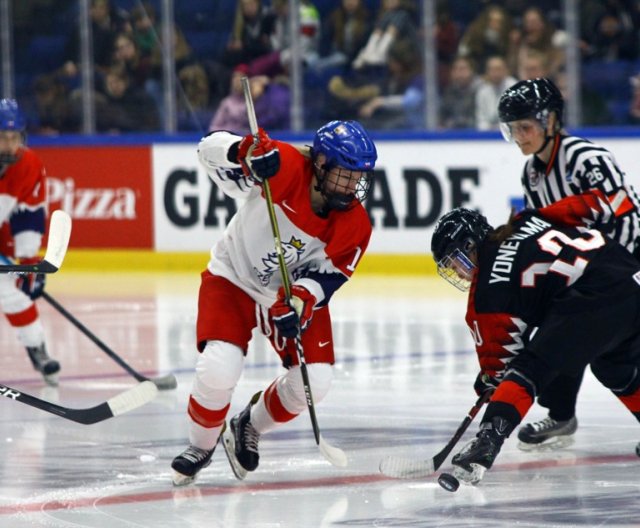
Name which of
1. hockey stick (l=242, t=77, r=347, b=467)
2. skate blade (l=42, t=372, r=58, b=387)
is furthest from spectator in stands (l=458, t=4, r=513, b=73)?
hockey stick (l=242, t=77, r=347, b=467)

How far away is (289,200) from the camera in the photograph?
169 inches

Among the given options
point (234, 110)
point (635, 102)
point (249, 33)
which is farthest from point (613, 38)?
point (234, 110)

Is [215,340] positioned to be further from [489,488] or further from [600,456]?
[600,456]

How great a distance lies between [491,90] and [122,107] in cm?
307

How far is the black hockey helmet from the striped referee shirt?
115 millimetres

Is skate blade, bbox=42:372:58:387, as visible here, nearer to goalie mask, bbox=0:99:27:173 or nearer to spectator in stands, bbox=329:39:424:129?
goalie mask, bbox=0:99:27:173

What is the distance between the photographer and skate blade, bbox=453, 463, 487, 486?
12.8ft

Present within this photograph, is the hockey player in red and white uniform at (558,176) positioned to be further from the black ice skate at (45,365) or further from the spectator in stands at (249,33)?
the spectator in stands at (249,33)

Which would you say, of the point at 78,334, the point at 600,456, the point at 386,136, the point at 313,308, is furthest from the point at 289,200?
the point at 386,136

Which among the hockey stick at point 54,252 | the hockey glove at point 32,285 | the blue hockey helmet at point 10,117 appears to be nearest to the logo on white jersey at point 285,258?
the hockey stick at point 54,252

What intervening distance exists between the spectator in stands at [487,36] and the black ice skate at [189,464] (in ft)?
19.7

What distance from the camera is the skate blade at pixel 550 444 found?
4.89 meters

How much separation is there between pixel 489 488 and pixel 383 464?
306 millimetres

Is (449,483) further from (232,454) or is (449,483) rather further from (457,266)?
(232,454)
